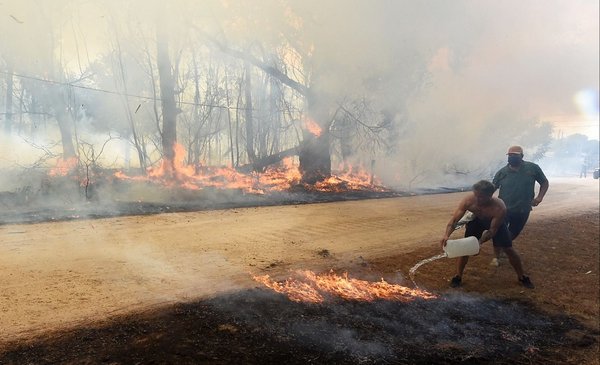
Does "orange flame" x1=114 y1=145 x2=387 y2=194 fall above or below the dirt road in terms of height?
above

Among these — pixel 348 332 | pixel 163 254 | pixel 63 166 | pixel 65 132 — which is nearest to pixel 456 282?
pixel 348 332

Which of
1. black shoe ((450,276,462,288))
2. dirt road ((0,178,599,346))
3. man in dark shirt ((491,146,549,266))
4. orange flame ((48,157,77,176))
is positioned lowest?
black shoe ((450,276,462,288))

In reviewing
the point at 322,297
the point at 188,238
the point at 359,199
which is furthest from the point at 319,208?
the point at 322,297

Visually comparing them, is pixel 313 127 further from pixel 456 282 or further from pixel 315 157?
pixel 456 282

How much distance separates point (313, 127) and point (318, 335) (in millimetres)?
12627

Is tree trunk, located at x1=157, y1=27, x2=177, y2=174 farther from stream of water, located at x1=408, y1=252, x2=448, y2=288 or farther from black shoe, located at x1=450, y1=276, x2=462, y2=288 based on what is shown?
black shoe, located at x1=450, y1=276, x2=462, y2=288

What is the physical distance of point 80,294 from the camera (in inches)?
158

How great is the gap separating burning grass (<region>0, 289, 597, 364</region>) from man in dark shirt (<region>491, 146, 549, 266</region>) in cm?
155

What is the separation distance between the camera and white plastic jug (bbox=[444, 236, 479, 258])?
5.01 meters

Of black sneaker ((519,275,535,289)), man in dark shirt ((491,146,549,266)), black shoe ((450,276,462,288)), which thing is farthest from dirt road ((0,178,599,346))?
black sneaker ((519,275,535,289))

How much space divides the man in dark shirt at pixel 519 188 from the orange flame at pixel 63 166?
1120 cm

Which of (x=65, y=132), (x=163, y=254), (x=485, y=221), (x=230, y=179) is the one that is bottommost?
(x=163, y=254)

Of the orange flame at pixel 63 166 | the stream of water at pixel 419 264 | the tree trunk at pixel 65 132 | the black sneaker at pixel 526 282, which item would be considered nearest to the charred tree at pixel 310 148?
the tree trunk at pixel 65 132

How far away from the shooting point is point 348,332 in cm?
369
